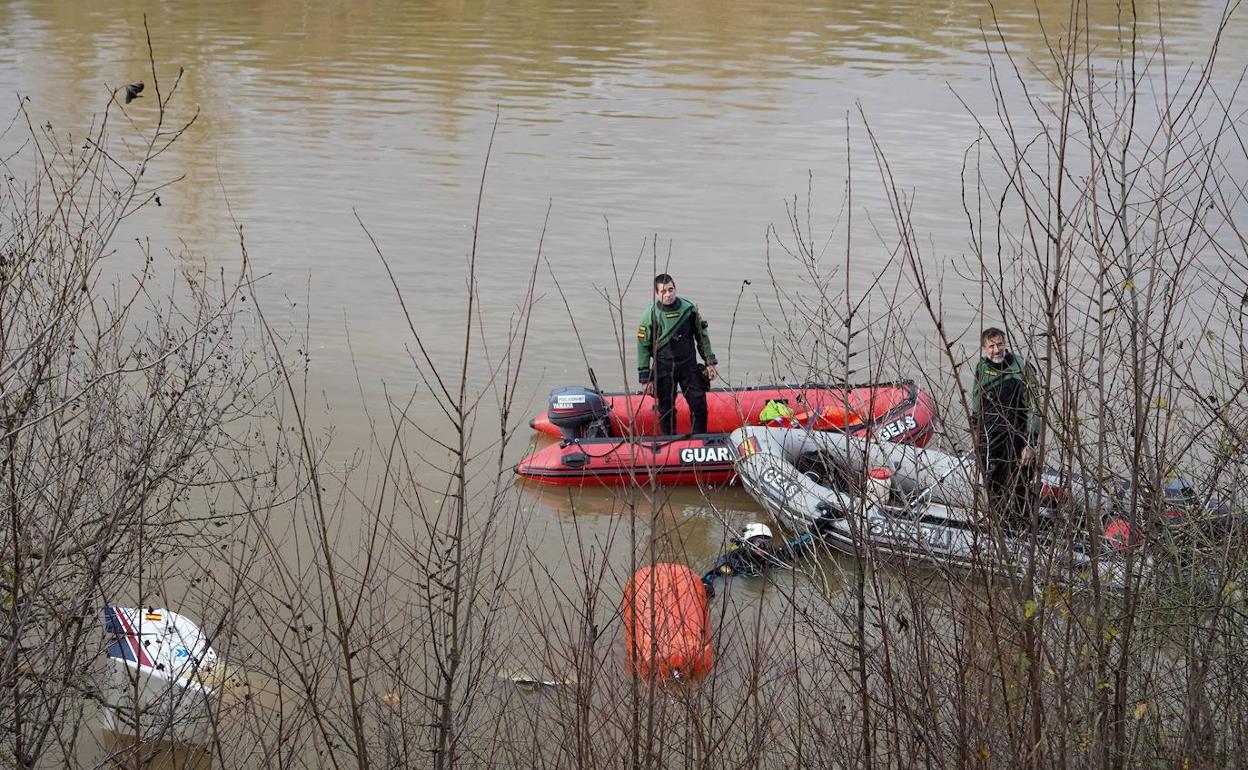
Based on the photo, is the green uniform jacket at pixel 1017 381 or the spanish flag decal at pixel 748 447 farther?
the spanish flag decal at pixel 748 447

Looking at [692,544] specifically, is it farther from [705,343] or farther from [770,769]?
[770,769]

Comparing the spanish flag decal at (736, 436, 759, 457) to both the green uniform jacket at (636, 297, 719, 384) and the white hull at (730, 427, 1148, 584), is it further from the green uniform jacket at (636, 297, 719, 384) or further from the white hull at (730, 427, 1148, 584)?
the green uniform jacket at (636, 297, 719, 384)

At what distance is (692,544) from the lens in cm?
900

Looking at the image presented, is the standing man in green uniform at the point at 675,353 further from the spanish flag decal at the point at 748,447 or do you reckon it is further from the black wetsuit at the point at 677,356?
the spanish flag decal at the point at 748,447

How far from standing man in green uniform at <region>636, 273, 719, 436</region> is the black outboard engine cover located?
0.52 metres

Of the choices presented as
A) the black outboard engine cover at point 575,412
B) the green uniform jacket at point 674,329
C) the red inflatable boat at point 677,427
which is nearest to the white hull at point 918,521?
the red inflatable boat at point 677,427

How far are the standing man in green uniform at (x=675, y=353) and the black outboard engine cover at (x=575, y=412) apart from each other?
0.52 meters

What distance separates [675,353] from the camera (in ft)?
32.4

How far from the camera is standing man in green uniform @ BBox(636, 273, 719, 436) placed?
9.62 m

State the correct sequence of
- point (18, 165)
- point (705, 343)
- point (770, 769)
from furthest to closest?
point (18, 165) < point (705, 343) < point (770, 769)

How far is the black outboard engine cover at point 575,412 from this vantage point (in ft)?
33.7

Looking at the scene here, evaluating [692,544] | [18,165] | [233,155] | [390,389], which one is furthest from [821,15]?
[692,544]

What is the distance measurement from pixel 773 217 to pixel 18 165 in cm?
1058

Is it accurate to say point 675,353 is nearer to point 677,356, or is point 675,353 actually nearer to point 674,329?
point 677,356
